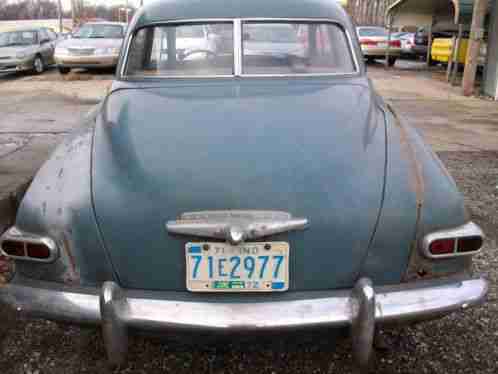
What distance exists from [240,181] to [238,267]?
0.34 meters

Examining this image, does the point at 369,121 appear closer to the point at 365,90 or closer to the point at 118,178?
the point at 365,90

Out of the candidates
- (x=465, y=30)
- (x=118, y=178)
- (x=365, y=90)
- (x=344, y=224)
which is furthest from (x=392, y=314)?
(x=465, y=30)

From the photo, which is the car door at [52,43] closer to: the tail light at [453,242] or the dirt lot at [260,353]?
the dirt lot at [260,353]

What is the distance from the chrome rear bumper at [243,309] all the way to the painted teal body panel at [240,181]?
3.8 inches

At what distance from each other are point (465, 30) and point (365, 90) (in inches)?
598

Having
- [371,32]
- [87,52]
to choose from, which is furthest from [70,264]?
[371,32]

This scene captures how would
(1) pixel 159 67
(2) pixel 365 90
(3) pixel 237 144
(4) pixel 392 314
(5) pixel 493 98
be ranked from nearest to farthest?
(4) pixel 392 314, (3) pixel 237 144, (2) pixel 365 90, (1) pixel 159 67, (5) pixel 493 98

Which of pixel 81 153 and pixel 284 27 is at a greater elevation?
pixel 284 27

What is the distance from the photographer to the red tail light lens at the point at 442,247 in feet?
6.31

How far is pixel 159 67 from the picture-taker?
122 inches

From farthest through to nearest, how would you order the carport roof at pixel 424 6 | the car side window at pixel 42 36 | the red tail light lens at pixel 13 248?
1. the carport roof at pixel 424 6
2. the car side window at pixel 42 36
3. the red tail light lens at pixel 13 248

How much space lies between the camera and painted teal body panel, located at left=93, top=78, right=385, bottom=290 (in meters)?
1.87

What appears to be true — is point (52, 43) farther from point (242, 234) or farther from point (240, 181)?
point (242, 234)

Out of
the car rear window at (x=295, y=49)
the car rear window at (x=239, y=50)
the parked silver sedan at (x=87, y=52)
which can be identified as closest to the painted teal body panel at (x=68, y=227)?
the car rear window at (x=239, y=50)
